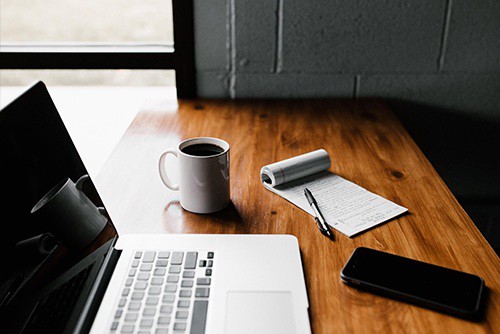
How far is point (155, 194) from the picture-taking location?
1.03m

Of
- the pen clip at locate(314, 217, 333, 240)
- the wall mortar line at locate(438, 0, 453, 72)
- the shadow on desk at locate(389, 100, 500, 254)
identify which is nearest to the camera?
the pen clip at locate(314, 217, 333, 240)

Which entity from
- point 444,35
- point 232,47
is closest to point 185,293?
point 232,47

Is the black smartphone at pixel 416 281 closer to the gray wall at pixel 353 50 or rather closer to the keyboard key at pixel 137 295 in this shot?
the keyboard key at pixel 137 295

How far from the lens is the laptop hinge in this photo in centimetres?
68

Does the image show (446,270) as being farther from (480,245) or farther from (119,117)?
(119,117)

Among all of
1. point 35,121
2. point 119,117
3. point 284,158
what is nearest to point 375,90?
point 284,158

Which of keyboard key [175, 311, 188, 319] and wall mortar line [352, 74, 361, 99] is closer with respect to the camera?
keyboard key [175, 311, 188, 319]

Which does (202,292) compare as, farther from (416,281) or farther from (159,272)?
(416,281)

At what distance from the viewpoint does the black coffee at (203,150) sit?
38.0 inches

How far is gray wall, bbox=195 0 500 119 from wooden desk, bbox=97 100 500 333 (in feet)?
0.27

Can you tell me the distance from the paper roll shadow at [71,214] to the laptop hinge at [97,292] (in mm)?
40

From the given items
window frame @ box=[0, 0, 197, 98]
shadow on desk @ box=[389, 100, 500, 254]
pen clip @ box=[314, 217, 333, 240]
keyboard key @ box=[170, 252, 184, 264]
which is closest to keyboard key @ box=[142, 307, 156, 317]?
keyboard key @ box=[170, 252, 184, 264]

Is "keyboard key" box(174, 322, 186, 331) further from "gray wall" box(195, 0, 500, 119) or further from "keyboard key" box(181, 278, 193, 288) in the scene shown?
"gray wall" box(195, 0, 500, 119)

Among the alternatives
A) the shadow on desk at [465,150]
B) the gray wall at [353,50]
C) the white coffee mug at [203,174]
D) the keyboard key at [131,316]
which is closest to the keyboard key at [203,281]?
the keyboard key at [131,316]
